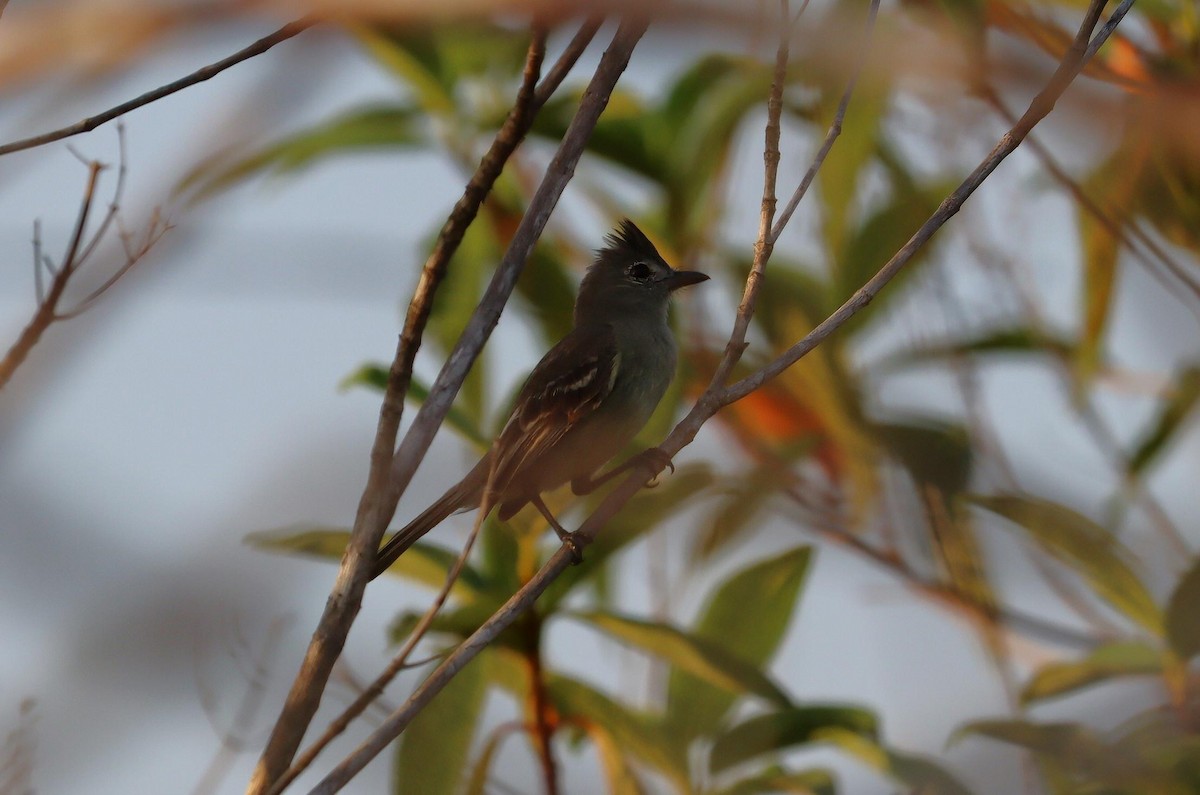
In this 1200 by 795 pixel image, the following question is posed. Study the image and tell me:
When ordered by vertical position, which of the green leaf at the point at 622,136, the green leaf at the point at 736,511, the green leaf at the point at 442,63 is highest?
the green leaf at the point at 442,63

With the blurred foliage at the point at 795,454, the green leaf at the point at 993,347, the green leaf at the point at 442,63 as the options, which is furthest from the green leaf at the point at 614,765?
the green leaf at the point at 442,63

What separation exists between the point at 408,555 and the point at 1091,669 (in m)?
2.01

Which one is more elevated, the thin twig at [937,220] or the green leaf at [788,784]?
the thin twig at [937,220]

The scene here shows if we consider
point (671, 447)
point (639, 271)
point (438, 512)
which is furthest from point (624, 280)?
point (671, 447)

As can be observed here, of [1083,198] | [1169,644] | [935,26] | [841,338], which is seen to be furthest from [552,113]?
[1169,644]

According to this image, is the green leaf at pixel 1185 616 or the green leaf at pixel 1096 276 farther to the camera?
the green leaf at pixel 1096 276

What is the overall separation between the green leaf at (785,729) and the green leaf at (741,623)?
175 mm

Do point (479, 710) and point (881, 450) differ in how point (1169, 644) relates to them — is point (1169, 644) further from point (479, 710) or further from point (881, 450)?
point (479, 710)

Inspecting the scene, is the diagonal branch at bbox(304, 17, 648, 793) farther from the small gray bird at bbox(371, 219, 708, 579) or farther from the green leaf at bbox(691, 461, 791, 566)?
the small gray bird at bbox(371, 219, 708, 579)

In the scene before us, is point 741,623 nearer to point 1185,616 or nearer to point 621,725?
point 621,725

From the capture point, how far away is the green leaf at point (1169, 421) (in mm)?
4727

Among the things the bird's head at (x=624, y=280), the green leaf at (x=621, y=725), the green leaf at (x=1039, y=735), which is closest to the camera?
the green leaf at (x=1039, y=735)

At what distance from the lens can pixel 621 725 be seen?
12.8 feet

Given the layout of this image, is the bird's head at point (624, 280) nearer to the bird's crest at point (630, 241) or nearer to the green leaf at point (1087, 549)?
the bird's crest at point (630, 241)
